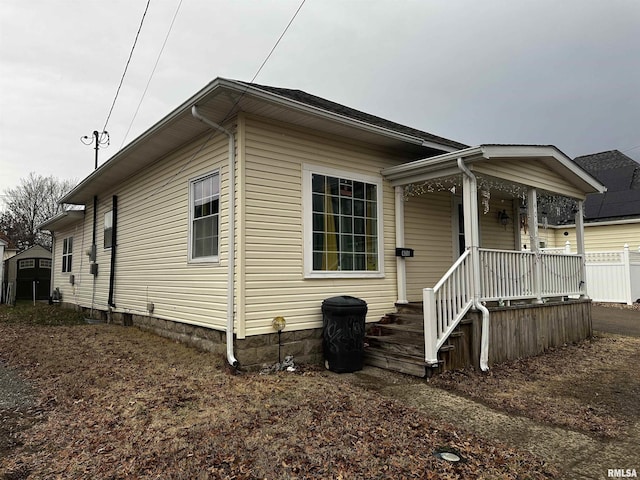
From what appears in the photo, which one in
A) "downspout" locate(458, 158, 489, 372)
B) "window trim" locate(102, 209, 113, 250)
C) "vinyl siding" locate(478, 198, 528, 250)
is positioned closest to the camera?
"downspout" locate(458, 158, 489, 372)

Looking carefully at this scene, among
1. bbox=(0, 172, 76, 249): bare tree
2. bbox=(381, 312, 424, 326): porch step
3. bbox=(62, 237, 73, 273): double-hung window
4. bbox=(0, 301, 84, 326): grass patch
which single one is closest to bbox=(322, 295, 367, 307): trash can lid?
bbox=(381, 312, 424, 326): porch step

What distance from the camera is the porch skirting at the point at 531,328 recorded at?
20.2 ft

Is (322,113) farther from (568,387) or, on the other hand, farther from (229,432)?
(568,387)

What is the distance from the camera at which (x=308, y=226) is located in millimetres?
6141

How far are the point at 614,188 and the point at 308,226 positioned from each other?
58.7 ft

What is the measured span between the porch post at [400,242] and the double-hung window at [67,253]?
1217cm

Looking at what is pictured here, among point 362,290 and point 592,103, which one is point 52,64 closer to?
point 362,290

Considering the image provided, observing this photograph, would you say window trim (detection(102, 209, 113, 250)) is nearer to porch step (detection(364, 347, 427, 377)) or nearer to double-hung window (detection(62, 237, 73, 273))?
double-hung window (detection(62, 237, 73, 273))

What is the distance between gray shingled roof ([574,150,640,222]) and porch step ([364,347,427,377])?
1335 centimetres

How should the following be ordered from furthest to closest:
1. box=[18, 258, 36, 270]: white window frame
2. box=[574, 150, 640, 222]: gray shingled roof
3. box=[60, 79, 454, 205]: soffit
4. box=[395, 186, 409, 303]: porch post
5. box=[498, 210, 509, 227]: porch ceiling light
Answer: box=[18, 258, 36, 270]: white window frame < box=[574, 150, 640, 222]: gray shingled roof < box=[498, 210, 509, 227]: porch ceiling light < box=[395, 186, 409, 303]: porch post < box=[60, 79, 454, 205]: soffit

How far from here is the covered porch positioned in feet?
19.1

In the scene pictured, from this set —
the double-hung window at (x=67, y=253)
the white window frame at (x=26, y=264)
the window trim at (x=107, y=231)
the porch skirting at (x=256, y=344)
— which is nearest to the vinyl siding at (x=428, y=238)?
the porch skirting at (x=256, y=344)

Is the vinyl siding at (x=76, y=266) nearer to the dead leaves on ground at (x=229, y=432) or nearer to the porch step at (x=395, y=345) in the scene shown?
the dead leaves on ground at (x=229, y=432)

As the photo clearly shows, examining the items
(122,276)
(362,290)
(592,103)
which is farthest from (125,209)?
(592,103)
